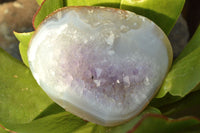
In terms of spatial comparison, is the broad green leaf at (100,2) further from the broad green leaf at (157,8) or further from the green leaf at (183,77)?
the green leaf at (183,77)

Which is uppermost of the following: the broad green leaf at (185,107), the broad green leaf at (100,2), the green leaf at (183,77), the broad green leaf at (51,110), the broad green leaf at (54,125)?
the broad green leaf at (100,2)

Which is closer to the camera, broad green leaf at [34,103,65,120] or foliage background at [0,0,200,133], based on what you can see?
foliage background at [0,0,200,133]

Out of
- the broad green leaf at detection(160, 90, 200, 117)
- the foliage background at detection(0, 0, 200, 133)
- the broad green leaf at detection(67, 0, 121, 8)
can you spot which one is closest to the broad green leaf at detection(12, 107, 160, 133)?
the foliage background at detection(0, 0, 200, 133)

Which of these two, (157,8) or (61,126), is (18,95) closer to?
(61,126)

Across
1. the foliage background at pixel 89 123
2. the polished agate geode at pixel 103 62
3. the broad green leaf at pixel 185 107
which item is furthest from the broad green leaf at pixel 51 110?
the broad green leaf at pixel 185 107

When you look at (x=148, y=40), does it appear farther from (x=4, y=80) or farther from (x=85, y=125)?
(x=4, y=80)

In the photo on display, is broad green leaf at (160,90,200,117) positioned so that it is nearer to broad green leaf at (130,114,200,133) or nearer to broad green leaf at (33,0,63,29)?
broad green leaf at (130,114,200,133)

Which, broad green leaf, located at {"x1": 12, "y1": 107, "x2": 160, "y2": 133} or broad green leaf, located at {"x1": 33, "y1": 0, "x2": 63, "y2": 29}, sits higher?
broad green leaf, located at {"x1": 33, "y1": 0, "x2": 63, "y2": 29}
